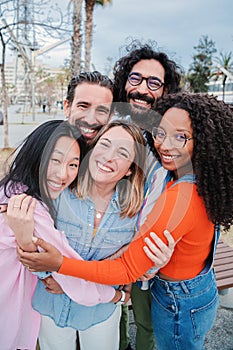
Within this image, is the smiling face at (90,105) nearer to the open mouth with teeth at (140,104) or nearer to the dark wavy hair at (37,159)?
the open mouth with teeth at (140,104)

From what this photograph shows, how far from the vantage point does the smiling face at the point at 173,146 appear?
1.31 m

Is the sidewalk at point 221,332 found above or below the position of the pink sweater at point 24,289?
below

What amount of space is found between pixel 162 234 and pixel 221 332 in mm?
1998

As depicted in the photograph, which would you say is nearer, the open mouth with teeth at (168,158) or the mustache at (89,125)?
the open mouth with teeth at (168,158)

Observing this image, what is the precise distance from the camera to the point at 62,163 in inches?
55.1

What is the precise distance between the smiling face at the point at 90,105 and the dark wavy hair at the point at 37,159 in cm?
30

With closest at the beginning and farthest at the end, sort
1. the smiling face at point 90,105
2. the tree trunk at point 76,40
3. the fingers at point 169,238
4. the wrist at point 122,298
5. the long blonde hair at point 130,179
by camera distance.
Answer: the fingers at point 169,238
the long blonde hair at point 130,179
the wrist at point 122,298
the smiling face at point 90,105
the tree trunk at point 76,40

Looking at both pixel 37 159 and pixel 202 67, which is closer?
pixel 37 159

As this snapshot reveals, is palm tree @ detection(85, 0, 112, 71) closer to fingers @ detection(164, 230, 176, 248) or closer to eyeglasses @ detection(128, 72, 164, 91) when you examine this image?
eyeglasses @ detection(128, 72, 164, 91)

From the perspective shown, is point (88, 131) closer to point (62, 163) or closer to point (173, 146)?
point (62, 163)

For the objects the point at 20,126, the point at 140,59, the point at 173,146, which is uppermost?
the point at 140,59

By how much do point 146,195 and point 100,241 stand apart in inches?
11.7

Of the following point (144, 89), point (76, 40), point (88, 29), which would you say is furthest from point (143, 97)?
point (88, 29)

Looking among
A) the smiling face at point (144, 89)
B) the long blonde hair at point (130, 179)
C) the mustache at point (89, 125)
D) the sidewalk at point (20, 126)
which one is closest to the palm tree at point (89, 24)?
the sidewalk at point (20, 126)
